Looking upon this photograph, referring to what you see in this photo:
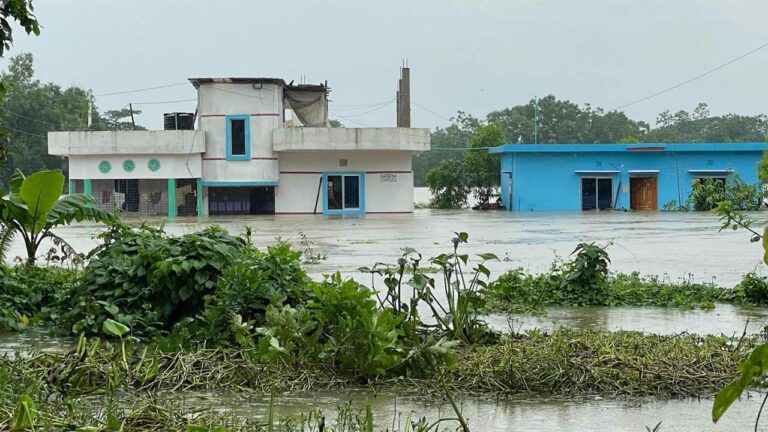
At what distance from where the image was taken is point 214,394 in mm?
6156

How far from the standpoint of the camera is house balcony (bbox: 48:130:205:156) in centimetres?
4281

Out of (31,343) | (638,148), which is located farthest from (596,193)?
(31,343)

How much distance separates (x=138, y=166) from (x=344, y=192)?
9631 millimetres

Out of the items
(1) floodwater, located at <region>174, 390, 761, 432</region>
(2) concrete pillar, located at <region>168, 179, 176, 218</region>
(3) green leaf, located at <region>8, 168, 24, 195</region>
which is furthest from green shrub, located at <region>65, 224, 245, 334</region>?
(2) concrete pillar, located at <region>168, 179, 176, 218</region>

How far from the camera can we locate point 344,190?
147ft

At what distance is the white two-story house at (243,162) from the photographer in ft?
141

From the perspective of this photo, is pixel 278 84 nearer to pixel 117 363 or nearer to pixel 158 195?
pixel 158 195

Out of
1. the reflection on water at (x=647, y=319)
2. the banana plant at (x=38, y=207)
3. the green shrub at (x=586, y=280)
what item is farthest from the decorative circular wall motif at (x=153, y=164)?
the reflection on water at (x=647, y=319)

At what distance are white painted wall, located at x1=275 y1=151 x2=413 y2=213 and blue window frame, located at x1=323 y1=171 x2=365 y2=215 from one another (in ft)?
0.79

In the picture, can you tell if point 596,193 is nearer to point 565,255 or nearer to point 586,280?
point 565,255

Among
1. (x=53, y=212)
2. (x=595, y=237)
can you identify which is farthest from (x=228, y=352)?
(x=595, y=237)

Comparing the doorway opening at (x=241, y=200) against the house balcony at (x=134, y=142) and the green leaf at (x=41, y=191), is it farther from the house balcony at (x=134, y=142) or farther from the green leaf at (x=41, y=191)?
the green leaf at (x=41, y=191)

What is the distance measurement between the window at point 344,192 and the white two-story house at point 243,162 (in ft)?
0.16

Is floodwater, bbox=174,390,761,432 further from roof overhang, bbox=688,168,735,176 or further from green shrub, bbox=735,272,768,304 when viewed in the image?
roof overhang, bbox=688,168,735,176
